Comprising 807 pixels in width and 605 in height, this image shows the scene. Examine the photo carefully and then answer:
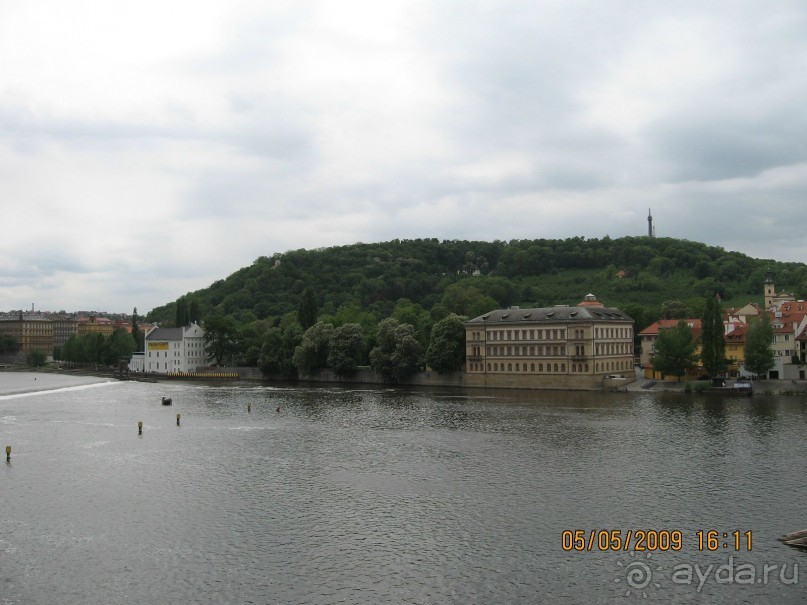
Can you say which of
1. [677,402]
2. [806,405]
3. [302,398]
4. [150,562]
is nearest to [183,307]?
[302,398]

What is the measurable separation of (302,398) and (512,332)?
35.8 meters

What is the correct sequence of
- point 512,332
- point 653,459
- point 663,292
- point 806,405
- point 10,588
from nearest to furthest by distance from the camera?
point 10,588
point 653,459
point 806,405
point 512,332
point 663,292

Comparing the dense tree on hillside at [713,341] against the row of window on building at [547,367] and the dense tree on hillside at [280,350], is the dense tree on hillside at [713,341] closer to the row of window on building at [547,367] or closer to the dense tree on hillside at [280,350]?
the row of window on building at [547,367]

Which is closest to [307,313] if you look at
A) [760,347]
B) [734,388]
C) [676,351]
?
[676,351]

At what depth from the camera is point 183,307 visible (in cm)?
18925

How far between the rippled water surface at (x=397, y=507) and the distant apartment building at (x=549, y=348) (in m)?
35.3

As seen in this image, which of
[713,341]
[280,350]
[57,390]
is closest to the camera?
[713,341]

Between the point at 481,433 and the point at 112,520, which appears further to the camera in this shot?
the point at 481,433

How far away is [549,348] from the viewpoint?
10812 centimetres

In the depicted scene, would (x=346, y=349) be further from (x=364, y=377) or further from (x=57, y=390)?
(x=57, y=390)

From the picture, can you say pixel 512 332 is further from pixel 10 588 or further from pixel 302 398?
pixel 10 588

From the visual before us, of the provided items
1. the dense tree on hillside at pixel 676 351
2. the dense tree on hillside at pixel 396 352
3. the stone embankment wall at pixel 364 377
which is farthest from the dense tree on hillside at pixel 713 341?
the dense tree on hillside at pixel 396 352

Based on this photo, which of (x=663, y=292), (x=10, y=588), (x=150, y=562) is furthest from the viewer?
(x=663, y=292)

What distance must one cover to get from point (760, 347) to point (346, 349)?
220ft
